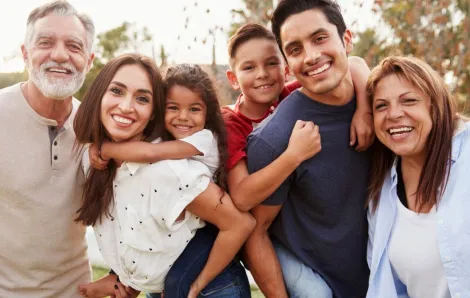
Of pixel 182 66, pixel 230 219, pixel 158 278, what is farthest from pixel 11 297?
pixel 182 66

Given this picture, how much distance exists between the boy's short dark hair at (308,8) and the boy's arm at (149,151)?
842mm

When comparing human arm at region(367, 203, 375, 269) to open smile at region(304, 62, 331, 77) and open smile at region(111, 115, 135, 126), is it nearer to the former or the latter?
open smile at region(304, 62, 331, 77)

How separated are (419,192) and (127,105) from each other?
152 cm

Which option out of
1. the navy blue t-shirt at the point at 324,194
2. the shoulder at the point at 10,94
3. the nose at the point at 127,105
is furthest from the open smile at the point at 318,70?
the shoulder at the point at 10,94

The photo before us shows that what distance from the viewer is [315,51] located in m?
2.83

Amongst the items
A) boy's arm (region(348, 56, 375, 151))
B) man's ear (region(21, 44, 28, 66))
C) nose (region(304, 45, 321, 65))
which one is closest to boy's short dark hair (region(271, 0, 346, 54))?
nose (region(304, 45, 321, 65))

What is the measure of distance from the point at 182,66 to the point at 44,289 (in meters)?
1.62

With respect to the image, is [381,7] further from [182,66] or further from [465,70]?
[182,66]

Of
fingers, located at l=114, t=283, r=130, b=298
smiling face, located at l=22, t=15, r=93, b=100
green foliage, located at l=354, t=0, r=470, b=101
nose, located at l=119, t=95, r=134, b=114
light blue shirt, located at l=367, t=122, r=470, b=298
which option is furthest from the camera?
green foliage, located at l=354, t=0, r=470, b=101

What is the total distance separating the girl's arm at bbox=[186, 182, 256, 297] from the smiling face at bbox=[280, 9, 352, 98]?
0.74 meters

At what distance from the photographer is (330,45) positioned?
286cm

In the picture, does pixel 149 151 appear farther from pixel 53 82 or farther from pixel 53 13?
pixel 53 13

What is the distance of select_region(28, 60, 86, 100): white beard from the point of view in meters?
3.27

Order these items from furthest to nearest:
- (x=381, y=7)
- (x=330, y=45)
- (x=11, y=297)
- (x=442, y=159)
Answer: (x=381, y=7) → (x=11, y=297) → (x=330, y=45) → (x=442, y=159)
